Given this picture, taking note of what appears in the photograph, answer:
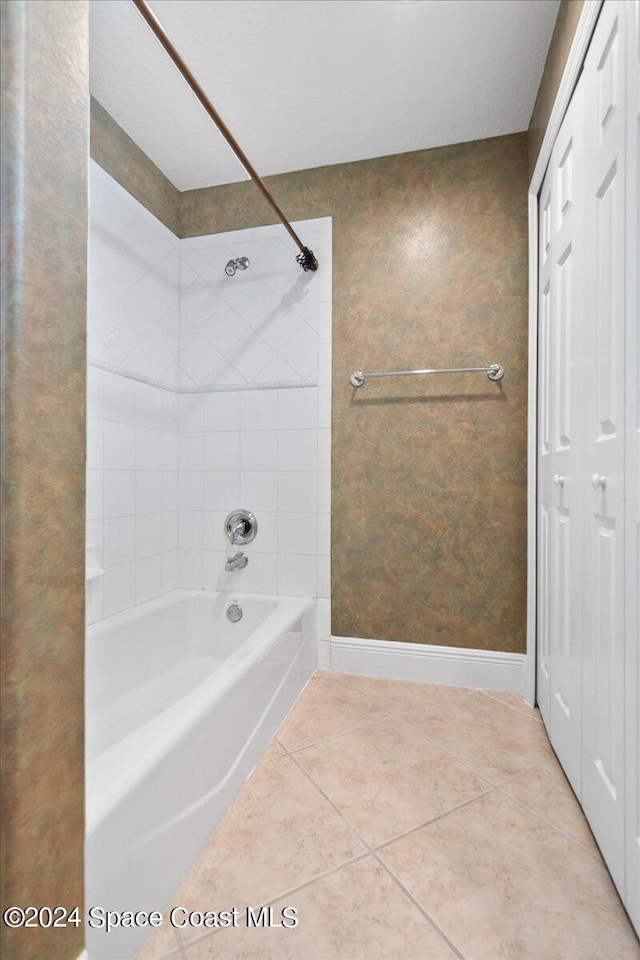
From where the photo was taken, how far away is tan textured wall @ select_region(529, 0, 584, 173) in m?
1.29

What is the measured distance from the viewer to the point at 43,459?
0.72 meters

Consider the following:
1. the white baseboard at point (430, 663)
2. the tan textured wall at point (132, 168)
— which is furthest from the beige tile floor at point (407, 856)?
the tan textured wall at point (132, 168)

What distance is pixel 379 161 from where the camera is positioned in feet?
6.86

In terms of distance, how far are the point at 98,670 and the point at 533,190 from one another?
2478mm

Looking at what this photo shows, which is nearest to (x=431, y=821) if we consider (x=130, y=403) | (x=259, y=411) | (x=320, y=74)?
(x=259, y=411)

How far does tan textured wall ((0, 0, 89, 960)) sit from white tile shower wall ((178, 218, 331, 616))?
141cm

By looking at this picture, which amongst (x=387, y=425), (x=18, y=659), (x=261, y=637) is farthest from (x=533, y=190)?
(x=18, y=659)

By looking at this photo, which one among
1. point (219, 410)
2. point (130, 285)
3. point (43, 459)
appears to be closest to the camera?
point (43, 459)

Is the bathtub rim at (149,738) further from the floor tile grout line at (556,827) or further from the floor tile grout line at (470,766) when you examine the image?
the floor tile grout line at (556,827)

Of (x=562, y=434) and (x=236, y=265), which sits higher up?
(x=236, y=265)

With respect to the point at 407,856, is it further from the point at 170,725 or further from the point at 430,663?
the point at 430,663

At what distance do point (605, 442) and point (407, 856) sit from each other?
1079mm

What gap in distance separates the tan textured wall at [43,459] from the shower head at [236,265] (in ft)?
4.50

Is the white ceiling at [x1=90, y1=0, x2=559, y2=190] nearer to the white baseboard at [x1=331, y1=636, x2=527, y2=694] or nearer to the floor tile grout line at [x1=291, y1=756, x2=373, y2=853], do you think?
the white baseboard at [x1=331, y1=636, x2=527, y2=694]
